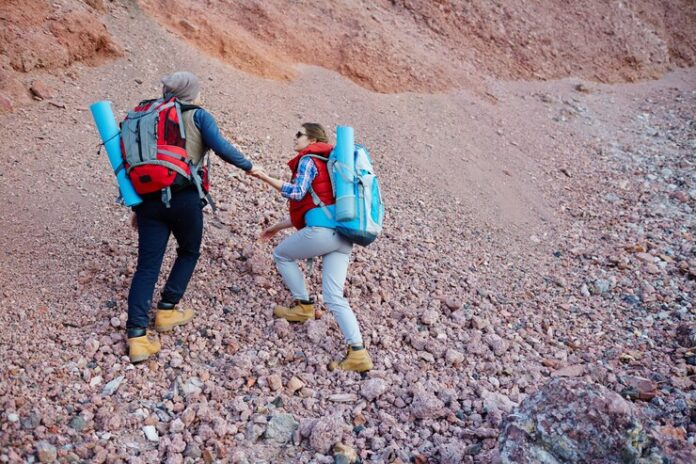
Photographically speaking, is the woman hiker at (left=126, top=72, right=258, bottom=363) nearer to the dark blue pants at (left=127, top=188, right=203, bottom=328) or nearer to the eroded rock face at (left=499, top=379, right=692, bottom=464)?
the dark blue pants at (left=127, top=188, right=203, bottom=328)

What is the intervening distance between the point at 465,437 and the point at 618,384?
49.6 inches

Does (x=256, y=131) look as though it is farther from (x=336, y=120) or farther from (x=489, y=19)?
→ (x=489, y=19)

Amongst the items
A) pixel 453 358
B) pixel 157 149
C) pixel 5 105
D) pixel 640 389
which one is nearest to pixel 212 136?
pixel 157 149

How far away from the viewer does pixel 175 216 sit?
12.8 feet

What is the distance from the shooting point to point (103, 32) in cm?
739

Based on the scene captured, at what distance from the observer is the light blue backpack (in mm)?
3922

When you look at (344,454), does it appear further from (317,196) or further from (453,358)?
(317,196)

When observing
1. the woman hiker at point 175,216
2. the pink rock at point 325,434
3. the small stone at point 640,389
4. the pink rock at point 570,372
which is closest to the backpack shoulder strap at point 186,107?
the woman hiker at point 175,216

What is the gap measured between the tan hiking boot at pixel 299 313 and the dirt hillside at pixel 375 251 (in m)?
0.09

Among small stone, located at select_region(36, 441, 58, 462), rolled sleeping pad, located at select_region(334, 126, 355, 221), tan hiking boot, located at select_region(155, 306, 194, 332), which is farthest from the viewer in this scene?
tan hiking boot, located at select_region(155, 306, 194, 332)

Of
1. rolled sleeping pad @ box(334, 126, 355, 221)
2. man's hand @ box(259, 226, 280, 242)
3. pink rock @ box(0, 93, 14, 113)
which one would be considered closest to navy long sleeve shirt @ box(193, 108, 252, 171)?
rolled sleeping pad @ box(334, 126, 355, 221)

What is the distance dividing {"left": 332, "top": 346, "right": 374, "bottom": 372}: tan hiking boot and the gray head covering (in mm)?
1976

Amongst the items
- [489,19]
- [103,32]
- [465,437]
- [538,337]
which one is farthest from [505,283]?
[489,19]

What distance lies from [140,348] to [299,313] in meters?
1.16
